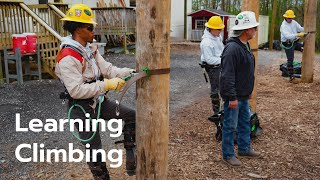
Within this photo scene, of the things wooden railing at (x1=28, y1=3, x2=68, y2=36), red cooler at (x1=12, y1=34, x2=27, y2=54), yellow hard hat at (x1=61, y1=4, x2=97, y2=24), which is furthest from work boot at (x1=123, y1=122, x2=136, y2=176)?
wooden railing at (x1=28, y1=3, x2=68, y2=36)

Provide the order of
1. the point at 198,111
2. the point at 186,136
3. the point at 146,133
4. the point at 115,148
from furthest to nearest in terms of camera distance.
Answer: the point at 198,111
the point at 186,136
the point at 115,148
the point at 146,133

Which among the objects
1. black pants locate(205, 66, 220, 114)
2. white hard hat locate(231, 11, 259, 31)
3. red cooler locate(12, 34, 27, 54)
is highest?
white hard hat locate(231, 11, 259, 31)

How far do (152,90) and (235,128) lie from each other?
2.29 meters

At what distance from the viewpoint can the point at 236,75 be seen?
447cm

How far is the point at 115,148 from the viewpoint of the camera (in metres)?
5.29

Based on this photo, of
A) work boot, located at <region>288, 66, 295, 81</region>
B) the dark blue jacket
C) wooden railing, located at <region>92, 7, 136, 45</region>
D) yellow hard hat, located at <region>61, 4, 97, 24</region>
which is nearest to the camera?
yellow hard hat, located at <region>61, 4, 97, 24</region>

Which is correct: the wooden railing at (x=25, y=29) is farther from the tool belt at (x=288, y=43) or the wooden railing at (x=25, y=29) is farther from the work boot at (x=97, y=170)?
the work boot at (x=97, y=170)

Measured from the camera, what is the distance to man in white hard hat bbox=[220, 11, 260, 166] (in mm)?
4344

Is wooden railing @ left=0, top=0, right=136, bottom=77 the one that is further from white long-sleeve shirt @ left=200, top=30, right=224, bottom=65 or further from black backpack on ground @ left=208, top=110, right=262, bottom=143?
black backpack on ground @ left=208, top=110, right=262, bottom=143

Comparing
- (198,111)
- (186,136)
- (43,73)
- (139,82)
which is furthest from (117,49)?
(139,82)

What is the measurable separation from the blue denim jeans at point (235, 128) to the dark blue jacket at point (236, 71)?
19 centimetres

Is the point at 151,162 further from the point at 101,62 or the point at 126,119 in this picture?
the point at 101,62

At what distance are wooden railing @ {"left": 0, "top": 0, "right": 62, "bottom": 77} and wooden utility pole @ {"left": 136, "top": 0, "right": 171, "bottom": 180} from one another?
26.4 feet

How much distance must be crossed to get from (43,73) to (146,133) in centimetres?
876
